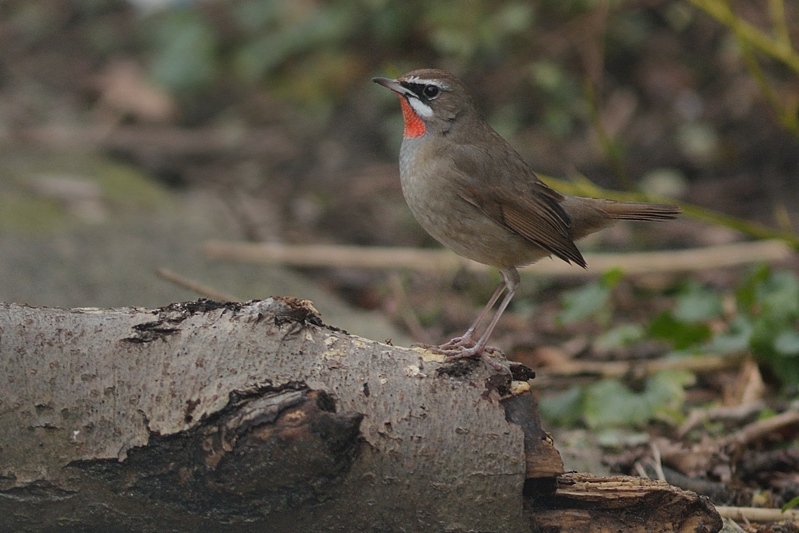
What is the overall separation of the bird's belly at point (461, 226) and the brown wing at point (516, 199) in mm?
43

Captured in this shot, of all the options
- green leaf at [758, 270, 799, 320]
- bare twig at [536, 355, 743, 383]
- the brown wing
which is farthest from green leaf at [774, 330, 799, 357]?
the brown wing

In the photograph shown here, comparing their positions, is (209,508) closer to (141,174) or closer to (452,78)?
(452,78)

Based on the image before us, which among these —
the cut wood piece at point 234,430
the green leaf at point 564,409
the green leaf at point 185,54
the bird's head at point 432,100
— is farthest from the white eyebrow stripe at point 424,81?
the green leaf at point 185,54

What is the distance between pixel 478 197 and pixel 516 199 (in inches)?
7.5

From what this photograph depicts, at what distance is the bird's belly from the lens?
13.9 ft

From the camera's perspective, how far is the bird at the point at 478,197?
4.26m

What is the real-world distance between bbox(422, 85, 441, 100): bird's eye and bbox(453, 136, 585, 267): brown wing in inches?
11.0

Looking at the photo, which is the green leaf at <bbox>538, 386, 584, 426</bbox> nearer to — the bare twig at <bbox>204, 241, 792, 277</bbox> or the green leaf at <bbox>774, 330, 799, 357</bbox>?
the green leaf at <bbox>774, 330, 799, 357</bbox>

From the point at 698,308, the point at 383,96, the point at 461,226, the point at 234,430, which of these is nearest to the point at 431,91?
the point at 461,226

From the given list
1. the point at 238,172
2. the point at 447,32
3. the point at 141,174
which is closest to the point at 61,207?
the point at 141,174

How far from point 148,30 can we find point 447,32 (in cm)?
384

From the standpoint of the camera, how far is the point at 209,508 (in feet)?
8.85

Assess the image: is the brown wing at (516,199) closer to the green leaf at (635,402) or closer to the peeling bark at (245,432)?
the green leaf at (635,402)

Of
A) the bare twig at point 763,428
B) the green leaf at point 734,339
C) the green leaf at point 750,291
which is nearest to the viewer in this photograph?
the bare twig at point 763,428
